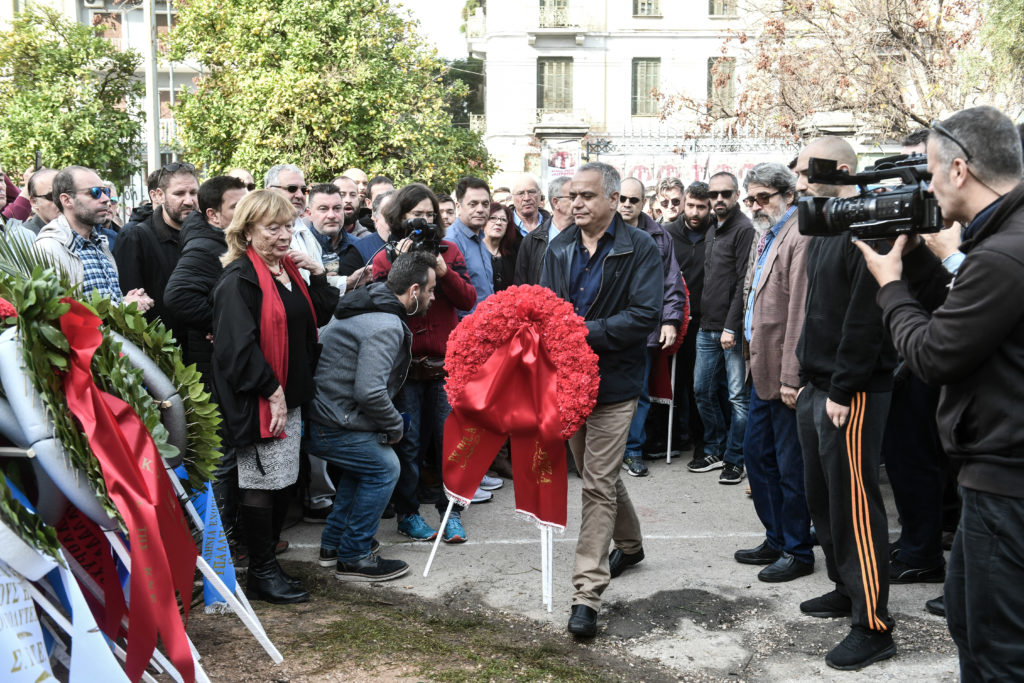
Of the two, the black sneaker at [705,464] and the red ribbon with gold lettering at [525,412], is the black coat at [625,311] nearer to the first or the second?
the red ribbon with gold lettering at [525,412]

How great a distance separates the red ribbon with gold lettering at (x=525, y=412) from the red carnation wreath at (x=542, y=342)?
0.16ft

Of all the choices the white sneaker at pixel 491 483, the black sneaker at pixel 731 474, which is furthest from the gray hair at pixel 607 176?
the black sneaker at pixel 731 474

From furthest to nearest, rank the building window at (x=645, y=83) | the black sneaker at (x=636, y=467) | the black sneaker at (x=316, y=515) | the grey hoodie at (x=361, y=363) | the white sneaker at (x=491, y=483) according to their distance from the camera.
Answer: the building window at (x=645, y=83) → the black sneaker at (x=636, y=467) → the white sneaker at (x=491, y=483) → the black sneaker at (x=316, y=515) → the grey hoodie at (x=361, y=363)

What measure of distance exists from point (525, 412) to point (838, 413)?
5.20 feet

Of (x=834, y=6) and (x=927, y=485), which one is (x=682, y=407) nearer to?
(x=927, y=485)

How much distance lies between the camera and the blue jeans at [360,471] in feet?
17.9

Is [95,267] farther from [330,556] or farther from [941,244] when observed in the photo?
[941,244]

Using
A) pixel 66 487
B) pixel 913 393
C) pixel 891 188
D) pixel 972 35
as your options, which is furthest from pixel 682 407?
pixel 972 35

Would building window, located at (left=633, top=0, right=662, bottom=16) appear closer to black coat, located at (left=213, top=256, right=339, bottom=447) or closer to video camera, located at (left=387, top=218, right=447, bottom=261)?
video camera, located at (left=387, top=218, right=447, bottom=261)

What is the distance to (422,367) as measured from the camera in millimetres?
6383

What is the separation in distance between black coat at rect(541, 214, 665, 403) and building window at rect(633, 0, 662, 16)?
38.2 metres

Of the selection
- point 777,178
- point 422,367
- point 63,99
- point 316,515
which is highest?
point 63,99

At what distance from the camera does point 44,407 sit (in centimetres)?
295

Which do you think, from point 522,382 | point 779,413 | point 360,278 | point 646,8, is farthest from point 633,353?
point 646,8
